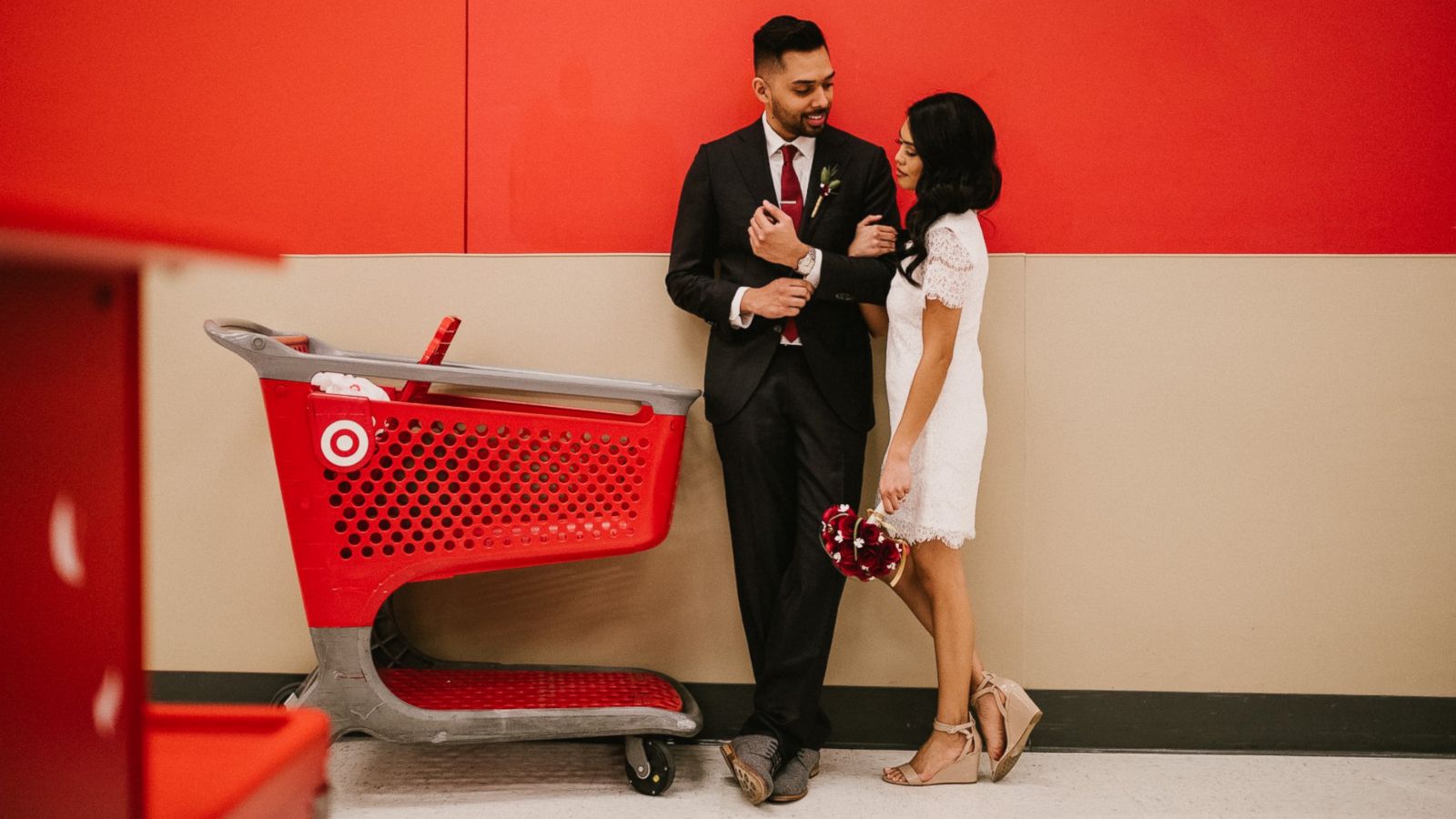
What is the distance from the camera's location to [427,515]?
2.20m

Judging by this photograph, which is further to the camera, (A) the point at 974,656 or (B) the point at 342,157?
(B) the point at 342,157

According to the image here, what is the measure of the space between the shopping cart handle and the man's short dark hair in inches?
34.3

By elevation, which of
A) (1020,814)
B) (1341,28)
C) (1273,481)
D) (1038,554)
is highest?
(1341,28)

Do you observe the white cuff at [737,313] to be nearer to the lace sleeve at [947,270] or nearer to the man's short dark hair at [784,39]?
the lace sleeve at [947,270]

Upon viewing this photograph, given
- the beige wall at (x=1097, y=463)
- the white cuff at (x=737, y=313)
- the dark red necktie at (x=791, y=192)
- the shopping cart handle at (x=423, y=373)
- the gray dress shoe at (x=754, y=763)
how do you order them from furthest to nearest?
the beige wall at (x=1097, y=463)
the dark red necktie at (x=791, y=192)
the white cuff at (x=737, y=313)
the gray dress shoe at (x=754, y=763)
the shopping cart handle at (x=423, y=373)

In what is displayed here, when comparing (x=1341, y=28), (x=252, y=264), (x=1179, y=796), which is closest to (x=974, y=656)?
(x=1179, y=796)

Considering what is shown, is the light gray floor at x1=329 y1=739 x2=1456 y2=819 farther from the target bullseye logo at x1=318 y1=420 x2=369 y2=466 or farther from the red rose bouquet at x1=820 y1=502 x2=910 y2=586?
the target bullseye logo at x1=318 y1=420 x2=369 y2=466

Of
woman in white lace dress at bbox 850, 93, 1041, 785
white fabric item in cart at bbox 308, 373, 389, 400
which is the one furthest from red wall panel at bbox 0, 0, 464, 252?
woman in white lace dress at bbox 850, 93, 1041, 785

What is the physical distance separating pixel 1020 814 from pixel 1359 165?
2.01m

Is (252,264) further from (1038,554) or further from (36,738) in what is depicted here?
(1038,554)

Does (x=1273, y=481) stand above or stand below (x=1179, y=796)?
above

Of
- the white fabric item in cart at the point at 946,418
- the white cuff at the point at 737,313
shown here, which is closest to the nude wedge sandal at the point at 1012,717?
the white fabric item in cart at the point at 946,418

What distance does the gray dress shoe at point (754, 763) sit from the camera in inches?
88.4

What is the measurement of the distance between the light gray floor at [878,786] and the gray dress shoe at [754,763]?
0.07m
